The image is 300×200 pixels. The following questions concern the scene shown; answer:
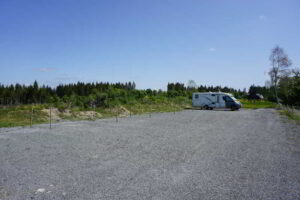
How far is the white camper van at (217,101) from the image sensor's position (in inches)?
1021

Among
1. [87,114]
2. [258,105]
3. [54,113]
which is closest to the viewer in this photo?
[54,113]

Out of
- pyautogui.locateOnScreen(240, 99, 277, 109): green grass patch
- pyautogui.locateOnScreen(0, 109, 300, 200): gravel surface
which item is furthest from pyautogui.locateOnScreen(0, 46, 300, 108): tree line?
pyautogui.locateOnScreen(0, 109, 300, 200): gravel surface

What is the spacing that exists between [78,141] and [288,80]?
42.2 metres

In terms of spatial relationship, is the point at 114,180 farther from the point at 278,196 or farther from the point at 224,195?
the point at 278,196

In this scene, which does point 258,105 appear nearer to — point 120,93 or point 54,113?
point 120,93

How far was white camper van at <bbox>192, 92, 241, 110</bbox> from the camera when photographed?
2594 cm

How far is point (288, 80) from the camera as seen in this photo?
125 feet

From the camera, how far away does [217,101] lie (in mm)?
26625

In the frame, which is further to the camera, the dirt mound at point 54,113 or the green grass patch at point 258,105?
the green grass patch at point 258,105

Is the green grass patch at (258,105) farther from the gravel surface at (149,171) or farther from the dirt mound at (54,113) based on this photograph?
the gravel surface at (149,171)

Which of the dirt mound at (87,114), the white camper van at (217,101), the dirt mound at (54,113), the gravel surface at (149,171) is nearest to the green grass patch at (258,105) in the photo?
the white camper van at (217,101)

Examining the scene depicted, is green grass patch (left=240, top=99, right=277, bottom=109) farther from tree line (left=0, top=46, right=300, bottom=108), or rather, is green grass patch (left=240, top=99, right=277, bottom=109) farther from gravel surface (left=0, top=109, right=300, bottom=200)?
gravel surface (left=0, top=109, right=300, bottom=200)

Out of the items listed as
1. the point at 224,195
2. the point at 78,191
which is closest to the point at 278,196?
the point at 224,195

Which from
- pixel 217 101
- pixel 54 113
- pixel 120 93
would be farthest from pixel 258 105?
pixel 54 113
